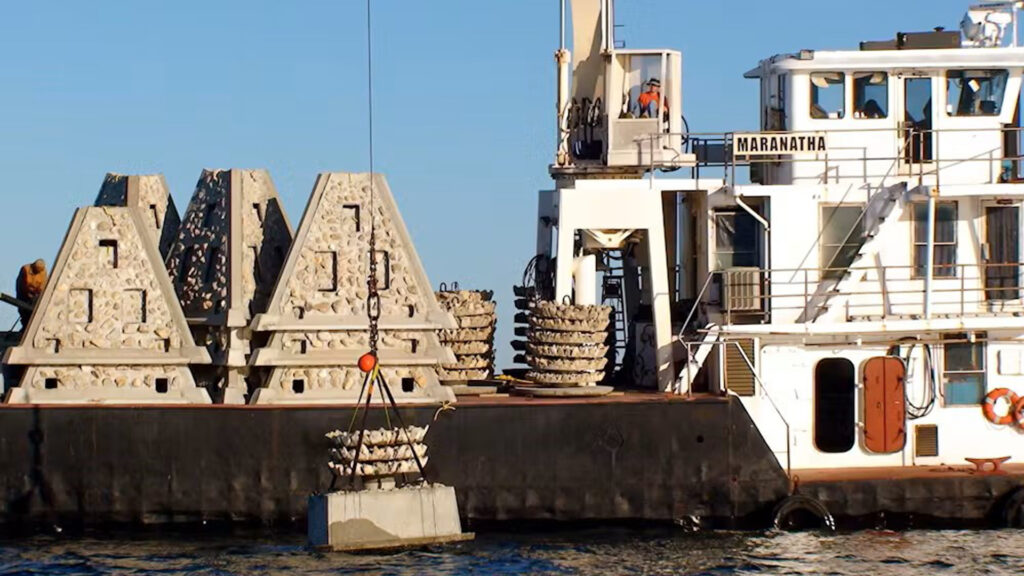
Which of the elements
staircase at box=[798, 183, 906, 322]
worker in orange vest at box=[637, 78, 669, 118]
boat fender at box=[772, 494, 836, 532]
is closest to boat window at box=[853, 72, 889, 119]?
staircase at box=[798, 183, 906, 322]

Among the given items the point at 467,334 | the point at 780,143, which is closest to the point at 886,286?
the point at 780,143

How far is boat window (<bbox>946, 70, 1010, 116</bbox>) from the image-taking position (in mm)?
29141

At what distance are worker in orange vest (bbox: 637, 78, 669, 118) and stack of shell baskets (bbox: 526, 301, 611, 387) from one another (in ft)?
11.2

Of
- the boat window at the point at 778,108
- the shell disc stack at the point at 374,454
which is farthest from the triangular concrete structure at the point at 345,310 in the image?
the boat window at the point at 778,108

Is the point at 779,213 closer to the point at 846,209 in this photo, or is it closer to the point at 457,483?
the point at 846,209

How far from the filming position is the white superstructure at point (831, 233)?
1089 inches

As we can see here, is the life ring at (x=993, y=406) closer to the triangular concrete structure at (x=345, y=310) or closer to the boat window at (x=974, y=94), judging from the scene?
the boat window at (x=974, y=94)

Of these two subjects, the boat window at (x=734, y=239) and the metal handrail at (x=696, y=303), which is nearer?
the metal handrail at (x=696, y=303)

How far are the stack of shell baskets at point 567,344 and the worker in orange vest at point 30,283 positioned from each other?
6820 mm

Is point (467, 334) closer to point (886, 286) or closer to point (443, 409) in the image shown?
point (443, 409)

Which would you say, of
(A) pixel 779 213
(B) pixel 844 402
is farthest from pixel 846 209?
(B) pixel 844 402

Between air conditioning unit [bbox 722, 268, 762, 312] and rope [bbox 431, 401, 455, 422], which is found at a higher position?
air conditioning unit [bbox 722, 268, 762, 312]

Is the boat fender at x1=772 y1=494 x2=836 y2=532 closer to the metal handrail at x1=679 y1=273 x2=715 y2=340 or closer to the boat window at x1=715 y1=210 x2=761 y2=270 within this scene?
the metal handrail at x1=679 y1=273 x2=715 y2=340

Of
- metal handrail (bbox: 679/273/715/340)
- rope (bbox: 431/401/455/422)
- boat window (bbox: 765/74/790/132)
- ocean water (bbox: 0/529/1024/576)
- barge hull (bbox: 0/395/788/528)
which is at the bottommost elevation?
ocean water (bbox: 0/529/1024/576)
